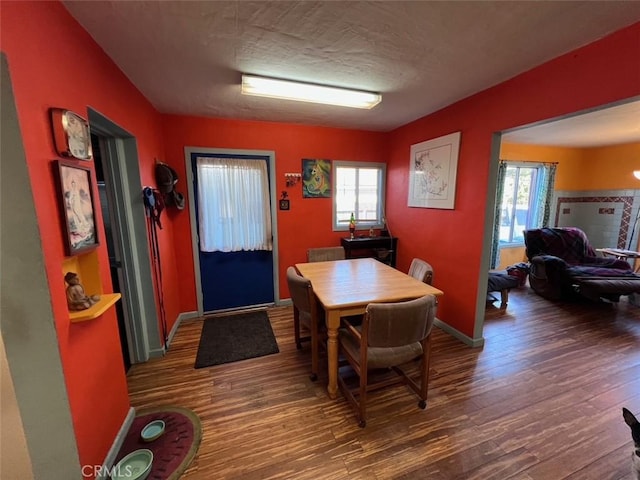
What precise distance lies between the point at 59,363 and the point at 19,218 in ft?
2.06

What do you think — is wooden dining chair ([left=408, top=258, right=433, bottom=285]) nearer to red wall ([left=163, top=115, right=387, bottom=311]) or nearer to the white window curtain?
red wall ([left=163, top=115, right=387, bottom=311])

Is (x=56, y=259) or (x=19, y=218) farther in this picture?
(x=56, y=259)

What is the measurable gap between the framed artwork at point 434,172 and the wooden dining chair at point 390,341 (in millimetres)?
1667

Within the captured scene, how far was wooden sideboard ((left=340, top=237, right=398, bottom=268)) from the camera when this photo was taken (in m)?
3.63

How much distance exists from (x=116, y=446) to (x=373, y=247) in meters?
3.22

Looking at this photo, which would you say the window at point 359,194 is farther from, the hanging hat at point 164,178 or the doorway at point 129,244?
the doorway at point 129,244

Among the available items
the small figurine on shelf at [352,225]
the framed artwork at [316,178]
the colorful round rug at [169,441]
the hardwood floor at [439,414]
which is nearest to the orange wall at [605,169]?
the hardwood floor at [439,414]

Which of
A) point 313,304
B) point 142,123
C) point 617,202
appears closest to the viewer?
point 313,304

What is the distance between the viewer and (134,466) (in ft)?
4.63

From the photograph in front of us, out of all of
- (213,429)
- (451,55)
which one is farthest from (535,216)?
(213,429)

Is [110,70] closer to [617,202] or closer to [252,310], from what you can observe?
[252,310]

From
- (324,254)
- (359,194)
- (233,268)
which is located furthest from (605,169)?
(233,268)

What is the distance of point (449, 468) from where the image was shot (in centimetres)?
144

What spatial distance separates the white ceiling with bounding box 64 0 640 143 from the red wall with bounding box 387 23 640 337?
115 mm
